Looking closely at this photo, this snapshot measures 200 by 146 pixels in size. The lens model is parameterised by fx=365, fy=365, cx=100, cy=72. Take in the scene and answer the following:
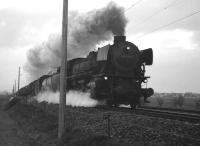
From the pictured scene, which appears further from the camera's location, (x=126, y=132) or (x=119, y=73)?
(x=119, y=73)

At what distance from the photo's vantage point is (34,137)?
1465 cm

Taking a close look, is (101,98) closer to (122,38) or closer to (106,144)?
(122,38)

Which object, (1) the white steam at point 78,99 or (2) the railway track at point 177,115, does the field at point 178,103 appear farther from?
(2) the railway track at point 177,115

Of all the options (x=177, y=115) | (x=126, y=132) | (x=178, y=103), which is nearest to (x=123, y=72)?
(x=177, y=115)

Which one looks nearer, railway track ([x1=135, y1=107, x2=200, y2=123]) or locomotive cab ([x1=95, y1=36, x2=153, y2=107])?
railway track ([x1=135, y1=107, x2=200, y2=123])

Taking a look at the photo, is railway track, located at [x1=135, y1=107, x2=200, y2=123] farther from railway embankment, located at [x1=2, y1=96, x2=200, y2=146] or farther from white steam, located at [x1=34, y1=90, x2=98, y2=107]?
white steam, located at [x1=34, y1=90, x2=98, y2=107]

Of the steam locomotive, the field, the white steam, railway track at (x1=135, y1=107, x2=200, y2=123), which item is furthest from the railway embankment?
the field

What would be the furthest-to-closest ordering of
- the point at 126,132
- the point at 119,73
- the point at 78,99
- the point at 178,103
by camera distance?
the point at 178,103, the point at 78,99, the point at 119,73, the point at 126,132

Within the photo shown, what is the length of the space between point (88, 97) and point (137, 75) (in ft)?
10.2

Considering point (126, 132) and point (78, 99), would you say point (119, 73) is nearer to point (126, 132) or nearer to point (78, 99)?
point (78, 99)

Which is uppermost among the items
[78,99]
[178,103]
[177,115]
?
[78,99]

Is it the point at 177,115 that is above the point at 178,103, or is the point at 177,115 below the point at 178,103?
below

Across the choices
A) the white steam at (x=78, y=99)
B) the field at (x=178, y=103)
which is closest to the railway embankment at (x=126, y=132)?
the white steam at (x=78, y=99)

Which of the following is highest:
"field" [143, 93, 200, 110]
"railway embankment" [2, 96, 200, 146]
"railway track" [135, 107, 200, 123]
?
"field" [143, 93, 200, 110]
